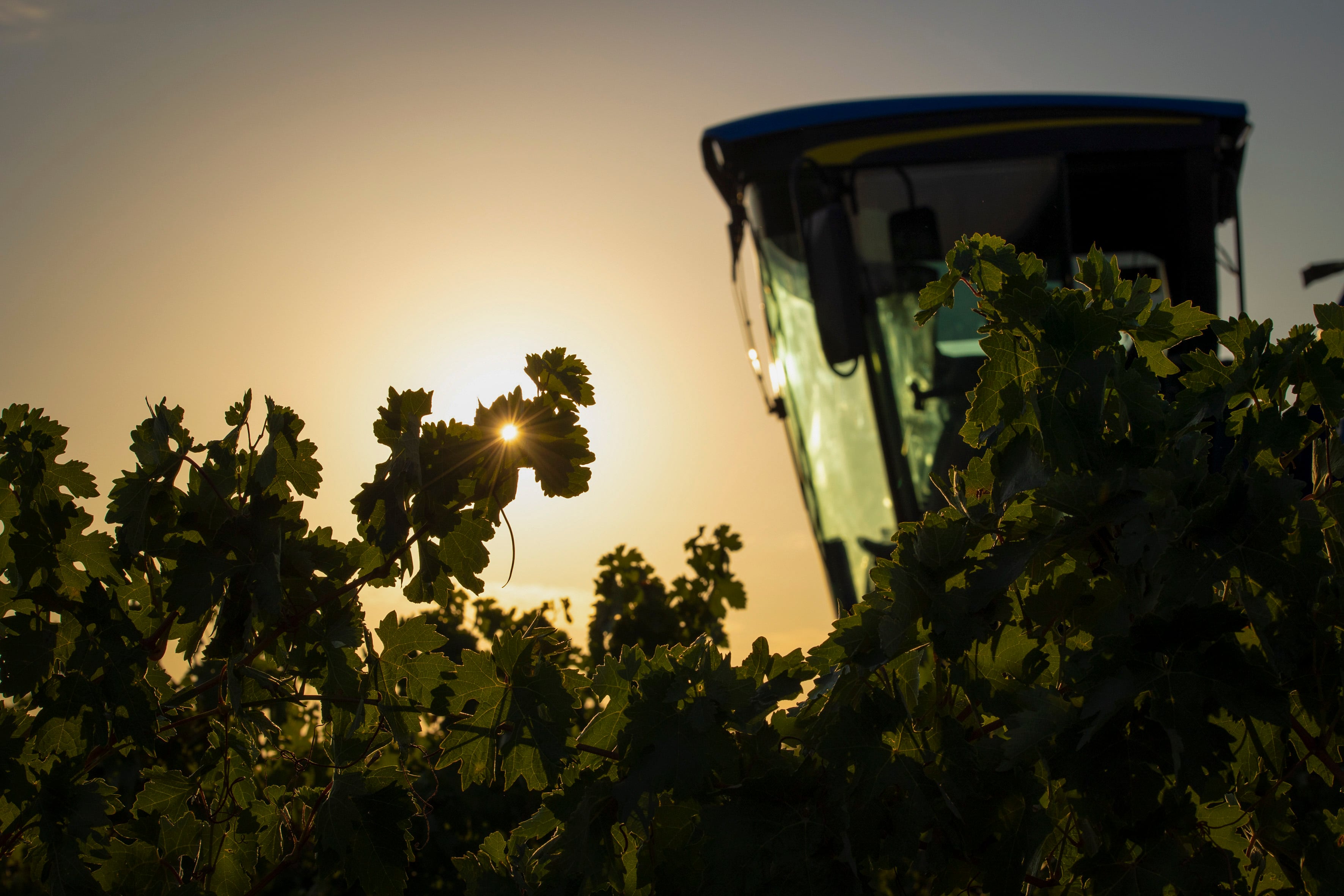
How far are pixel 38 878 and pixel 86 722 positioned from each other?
1.08 ft

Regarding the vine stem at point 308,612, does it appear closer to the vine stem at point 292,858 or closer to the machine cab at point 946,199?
the vine stem at point 292,858

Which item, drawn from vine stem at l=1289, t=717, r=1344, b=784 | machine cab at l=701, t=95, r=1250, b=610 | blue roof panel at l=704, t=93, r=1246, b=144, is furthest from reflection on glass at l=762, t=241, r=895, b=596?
vine stem at l=1289, t=717, r=1344, b=784

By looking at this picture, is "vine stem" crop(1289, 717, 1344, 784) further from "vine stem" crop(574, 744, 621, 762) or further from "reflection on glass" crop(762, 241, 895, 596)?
"reflection on glass" crop(762, 241, 895, 596)

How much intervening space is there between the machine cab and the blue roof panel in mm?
12

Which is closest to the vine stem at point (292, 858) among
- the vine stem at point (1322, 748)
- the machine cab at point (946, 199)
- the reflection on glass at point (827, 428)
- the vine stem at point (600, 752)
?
the vine stem at point (600, 752)

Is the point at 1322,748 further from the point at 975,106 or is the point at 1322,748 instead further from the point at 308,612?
the point at 975,106

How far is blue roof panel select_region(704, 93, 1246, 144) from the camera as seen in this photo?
6570 mm

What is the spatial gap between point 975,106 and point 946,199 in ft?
1.98

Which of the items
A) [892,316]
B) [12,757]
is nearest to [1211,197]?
[892,316]

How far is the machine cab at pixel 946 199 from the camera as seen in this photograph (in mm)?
6559

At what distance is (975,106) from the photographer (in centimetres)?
661

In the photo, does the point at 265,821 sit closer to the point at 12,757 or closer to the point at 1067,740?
the point at 12,757

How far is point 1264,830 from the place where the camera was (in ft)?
4.52

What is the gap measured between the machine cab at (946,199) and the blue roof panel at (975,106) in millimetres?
12
